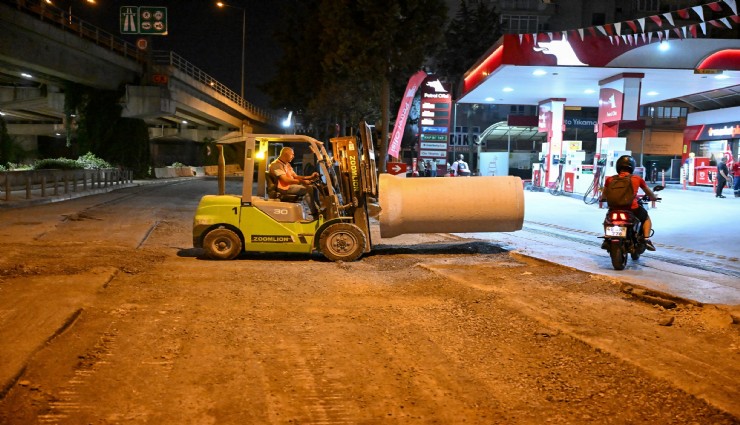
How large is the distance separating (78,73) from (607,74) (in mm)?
25884

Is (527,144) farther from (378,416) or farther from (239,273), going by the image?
(378,416)

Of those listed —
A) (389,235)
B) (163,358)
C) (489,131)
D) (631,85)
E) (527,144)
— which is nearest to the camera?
(163,358)

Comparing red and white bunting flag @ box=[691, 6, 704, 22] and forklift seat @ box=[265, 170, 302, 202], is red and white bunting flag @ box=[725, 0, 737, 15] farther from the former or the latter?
forklift seat @ box=[265, 170, 302, 202]

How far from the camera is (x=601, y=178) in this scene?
68.4ft

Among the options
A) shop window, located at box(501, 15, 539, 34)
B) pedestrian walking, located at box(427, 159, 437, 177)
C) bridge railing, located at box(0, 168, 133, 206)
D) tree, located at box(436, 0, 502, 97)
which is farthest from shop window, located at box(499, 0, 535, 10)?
bridge railing, located at box(0, 168, 133, 206)

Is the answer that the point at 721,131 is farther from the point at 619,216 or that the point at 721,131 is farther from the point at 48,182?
the point at 48,182

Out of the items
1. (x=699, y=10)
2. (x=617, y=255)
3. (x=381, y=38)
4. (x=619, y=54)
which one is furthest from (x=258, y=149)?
(x=381, y=38)

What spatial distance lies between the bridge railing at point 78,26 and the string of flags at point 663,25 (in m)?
21.2

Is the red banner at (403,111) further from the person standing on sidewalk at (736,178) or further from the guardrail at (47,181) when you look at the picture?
the guardrail at (47,181)

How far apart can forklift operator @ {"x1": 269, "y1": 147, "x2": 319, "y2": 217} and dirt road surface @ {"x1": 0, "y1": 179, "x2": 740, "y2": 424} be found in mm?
1201

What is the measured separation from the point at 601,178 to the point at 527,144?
78.3ft

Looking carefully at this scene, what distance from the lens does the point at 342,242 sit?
32.0 feet

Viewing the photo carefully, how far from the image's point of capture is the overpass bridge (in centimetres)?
2614

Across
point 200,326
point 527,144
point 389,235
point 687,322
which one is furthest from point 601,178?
point 527,144
